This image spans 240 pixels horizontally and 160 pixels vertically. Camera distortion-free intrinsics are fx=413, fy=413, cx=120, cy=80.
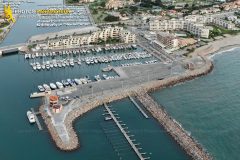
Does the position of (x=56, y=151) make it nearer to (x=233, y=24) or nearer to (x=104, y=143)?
(x=104, y=143)

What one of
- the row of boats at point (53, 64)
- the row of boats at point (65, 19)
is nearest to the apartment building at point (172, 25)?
the row of boats at point (65, 19)

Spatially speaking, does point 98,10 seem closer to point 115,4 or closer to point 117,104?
point 115,4

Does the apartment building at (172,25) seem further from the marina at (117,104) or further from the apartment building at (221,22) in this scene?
the marina at (117,104)

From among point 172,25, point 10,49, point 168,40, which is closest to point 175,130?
point 168,40

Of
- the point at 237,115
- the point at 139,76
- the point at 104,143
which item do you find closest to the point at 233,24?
the point at 139,76

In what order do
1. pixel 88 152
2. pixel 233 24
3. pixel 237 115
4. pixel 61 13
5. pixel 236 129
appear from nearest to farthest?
pixel 88 152 < pixel 236 129 < pixel 237 115 < pixel 233 24 < pixel 61 13

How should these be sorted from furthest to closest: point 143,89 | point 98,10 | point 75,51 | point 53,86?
point 98,10, point 75,51, point 53,86, point 143,89

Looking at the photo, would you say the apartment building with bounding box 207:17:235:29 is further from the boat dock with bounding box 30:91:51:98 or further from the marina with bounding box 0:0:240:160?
the boat dock with bounding box 30:91:51:98
